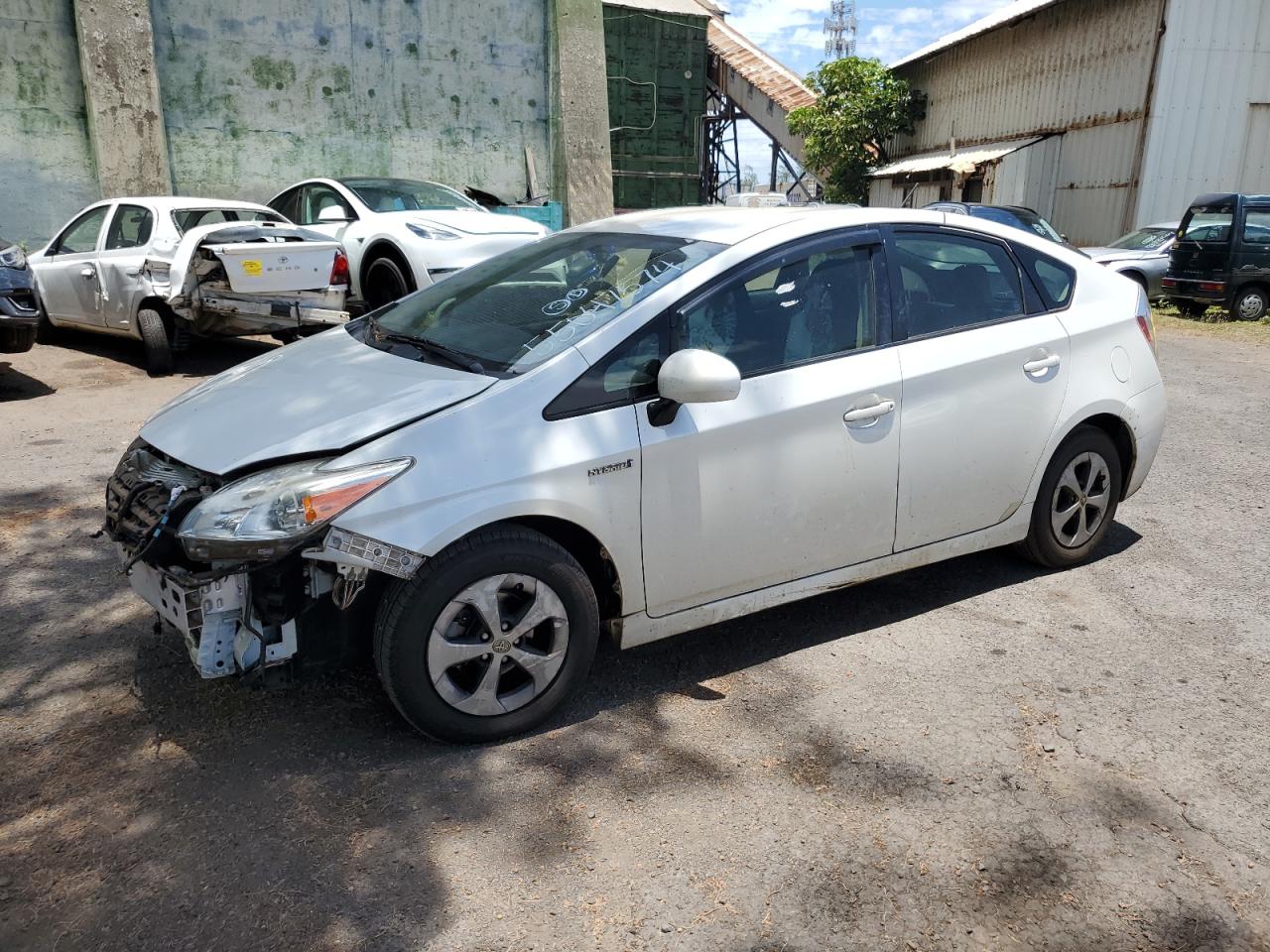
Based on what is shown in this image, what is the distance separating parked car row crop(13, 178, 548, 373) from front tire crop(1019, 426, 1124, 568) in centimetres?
557

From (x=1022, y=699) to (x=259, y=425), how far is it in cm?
276

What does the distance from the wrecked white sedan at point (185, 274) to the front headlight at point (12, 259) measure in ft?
2.99

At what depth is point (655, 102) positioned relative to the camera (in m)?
27.4

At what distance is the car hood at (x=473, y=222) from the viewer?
9.65m

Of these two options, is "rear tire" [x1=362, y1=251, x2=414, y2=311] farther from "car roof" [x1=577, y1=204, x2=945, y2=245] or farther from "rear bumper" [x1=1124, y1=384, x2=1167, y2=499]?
"rear bumper" [x1=1124, y1=384, x2=1167, y2=499]

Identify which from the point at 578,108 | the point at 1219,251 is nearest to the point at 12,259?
the point at 578,108

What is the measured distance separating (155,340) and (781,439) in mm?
7202

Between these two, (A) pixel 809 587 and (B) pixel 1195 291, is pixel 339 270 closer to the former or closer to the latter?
(A) pixel 809 587

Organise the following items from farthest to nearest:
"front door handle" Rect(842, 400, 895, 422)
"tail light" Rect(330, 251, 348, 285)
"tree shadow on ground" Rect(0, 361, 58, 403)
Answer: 1. "tail light" Rect(330, 251, 348, 285)
2. "tree shadow on ground" Rect(0, 361, 58, 403)
3. "front door handle" Rect(842, 400, 895, 422)

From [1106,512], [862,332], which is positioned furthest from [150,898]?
[1106,512]

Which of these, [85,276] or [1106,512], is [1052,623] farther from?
[85,276]

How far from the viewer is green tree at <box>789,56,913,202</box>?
3016 cm

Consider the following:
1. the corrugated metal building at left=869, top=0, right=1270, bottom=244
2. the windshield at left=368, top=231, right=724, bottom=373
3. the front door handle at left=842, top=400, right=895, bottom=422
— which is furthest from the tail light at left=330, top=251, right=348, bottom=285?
the corrugated metal building at left=869, top=0, right=1270, bottom=244

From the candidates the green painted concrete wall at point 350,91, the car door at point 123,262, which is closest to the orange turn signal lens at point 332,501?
the car door at point 123,262
